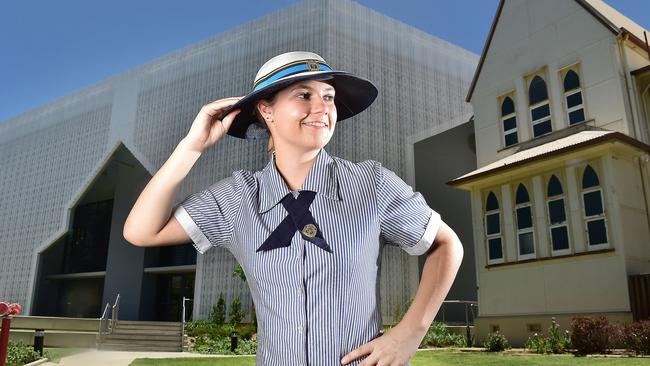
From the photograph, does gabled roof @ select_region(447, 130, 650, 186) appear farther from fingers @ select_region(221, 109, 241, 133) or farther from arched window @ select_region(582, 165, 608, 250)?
fingers @ select_region(221, 109, 241, 133)

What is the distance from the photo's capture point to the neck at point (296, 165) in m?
1.88

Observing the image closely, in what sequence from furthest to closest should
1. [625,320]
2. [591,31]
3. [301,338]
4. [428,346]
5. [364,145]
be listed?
[364,145]
[428,346]
[591,31]
[625,320]
[301,338]

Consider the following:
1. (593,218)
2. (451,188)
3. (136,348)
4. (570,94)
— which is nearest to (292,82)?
(593,218)

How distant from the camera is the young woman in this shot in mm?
1613

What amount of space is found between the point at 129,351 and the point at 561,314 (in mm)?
11481

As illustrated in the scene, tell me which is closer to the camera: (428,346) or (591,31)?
(591,31)

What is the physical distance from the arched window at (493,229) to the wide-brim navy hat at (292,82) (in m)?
13.7

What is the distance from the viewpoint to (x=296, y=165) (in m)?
1.88

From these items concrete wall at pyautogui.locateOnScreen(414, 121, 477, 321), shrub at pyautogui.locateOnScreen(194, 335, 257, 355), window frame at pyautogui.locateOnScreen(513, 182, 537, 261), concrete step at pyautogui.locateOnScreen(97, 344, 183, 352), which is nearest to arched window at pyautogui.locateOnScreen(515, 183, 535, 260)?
window frame at pyautogui.locateOnScreen(513, 182, 537, 261)

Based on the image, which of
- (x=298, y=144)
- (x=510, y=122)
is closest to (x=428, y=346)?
(x=510, y=122)

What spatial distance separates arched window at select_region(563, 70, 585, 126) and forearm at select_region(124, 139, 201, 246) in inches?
539

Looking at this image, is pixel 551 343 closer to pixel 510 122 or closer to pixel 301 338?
pixel 510 122

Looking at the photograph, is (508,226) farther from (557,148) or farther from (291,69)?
(291,69)

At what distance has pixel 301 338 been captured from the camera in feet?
5.23
